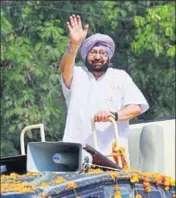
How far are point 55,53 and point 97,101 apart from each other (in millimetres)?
6671

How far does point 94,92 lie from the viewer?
21.3 feet

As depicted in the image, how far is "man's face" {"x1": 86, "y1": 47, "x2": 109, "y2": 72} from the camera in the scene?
650cm

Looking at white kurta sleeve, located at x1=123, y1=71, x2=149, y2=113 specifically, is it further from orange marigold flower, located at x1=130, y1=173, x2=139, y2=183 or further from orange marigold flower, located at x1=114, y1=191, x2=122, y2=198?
orange marigold flower, located at x1=114, y1=191, x2=122, y2=198

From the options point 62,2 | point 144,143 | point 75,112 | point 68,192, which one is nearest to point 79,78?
point 75,112

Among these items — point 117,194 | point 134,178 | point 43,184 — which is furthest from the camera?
point 134,178

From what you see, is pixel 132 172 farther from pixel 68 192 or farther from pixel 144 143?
pixel 144 143

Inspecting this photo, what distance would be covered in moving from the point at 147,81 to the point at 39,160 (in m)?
11.0

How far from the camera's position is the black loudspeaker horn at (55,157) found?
5.11 meters

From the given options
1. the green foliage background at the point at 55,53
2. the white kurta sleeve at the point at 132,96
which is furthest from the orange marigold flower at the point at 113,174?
the green foliage background at the point at 55,53

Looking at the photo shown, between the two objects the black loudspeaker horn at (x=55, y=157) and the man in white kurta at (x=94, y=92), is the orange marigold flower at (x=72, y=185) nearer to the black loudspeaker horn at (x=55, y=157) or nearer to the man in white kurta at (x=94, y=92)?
the black loudspeaker horn at (x=55, y=157)

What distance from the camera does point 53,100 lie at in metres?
13.3

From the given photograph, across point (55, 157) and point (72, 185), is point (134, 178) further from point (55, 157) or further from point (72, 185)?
point (72, 185)

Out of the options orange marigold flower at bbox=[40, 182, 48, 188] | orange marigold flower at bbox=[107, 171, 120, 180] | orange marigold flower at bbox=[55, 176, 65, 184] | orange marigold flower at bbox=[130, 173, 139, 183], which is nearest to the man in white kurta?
orange marigold flower at bbox=[130, 173, 139, 183]

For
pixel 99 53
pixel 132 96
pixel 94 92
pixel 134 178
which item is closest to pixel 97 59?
pixel 99 53
